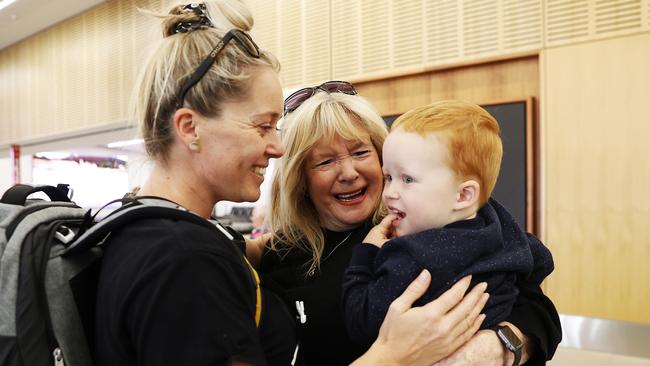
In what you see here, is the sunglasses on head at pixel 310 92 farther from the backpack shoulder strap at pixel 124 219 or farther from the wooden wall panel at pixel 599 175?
the wooden wall panel at pixel 599 175

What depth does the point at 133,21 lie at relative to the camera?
20.6 ft

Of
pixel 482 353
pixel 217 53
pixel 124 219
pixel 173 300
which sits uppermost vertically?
pixel 217 53

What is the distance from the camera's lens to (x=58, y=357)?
84cm

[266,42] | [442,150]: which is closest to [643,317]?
[442,150]

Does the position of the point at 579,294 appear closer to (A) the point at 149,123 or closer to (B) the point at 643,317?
(B) the point at 643,317

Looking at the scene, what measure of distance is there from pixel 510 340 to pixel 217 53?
1034mm

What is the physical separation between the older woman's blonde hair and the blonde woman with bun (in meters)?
0.39

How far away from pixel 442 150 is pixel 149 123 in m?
0.74

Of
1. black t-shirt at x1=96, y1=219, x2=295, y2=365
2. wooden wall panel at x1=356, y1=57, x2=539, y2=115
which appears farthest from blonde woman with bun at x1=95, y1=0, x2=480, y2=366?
wooden wall panel at x1=356, y1=57, x2=539, y2=115

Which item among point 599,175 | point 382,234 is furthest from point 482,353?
point 599,175

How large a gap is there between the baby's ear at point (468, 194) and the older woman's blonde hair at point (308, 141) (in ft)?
1.43

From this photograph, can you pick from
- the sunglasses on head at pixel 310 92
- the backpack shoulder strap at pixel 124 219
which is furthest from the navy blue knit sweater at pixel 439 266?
the sunglasses on head at pixel 310 92

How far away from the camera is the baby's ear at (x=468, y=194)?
125 centimetres

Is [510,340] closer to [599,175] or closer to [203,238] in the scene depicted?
[203,238]
